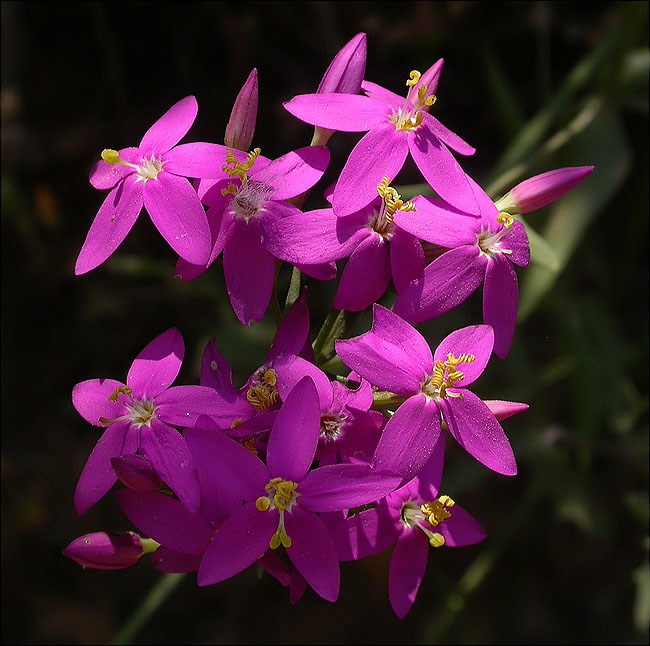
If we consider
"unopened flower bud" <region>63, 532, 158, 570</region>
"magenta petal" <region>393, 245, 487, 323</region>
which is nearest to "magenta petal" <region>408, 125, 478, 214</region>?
"magenta petal" <region>393, 245, 487, 323</region>

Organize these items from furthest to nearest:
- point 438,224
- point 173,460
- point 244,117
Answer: point 244,117 → point 438,224 → point 173,460

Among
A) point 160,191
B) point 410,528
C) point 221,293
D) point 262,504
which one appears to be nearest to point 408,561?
point 410,528

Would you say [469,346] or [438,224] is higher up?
[438,224]

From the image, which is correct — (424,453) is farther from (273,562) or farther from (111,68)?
(111,68)

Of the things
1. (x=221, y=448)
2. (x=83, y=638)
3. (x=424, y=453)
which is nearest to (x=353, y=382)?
(x=424, y=453)

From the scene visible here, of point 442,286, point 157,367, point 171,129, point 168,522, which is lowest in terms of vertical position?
point 168,522

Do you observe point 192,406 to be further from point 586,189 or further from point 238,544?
point 586,189
